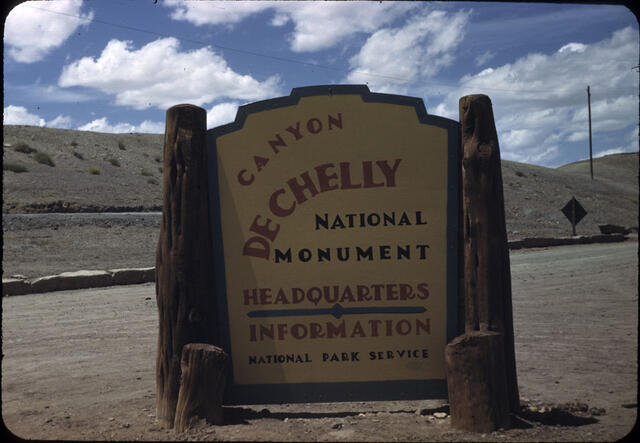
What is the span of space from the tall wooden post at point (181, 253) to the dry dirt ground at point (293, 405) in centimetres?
49

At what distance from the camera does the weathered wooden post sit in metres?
3.93

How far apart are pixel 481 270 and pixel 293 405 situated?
6.21ft

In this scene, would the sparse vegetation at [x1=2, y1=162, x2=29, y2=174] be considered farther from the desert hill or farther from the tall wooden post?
the tall wooden post

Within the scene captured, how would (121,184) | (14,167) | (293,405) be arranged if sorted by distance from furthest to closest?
(121,184) < (14,167) < (293,405)

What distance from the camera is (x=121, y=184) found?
34.0 m

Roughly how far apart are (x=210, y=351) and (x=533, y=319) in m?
5.75

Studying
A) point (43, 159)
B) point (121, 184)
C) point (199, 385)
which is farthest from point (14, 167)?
point (199, 385)

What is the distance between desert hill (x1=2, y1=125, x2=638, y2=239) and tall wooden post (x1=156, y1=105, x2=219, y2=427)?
23.2 m

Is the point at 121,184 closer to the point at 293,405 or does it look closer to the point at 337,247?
the point at 293,405

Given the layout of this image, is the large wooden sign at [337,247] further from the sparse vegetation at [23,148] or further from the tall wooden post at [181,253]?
the sparse vegetation at [23,148]

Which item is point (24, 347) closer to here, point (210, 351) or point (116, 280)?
point (210, 351)

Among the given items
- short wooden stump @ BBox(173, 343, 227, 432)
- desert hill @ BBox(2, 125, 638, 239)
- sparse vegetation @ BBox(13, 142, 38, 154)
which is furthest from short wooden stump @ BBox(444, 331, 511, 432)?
sparse vegetation @ BBox(13, 142, 38, 154)

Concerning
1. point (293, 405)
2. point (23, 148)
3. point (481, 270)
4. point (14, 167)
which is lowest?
point (293, 405)

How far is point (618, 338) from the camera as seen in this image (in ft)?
22.6
